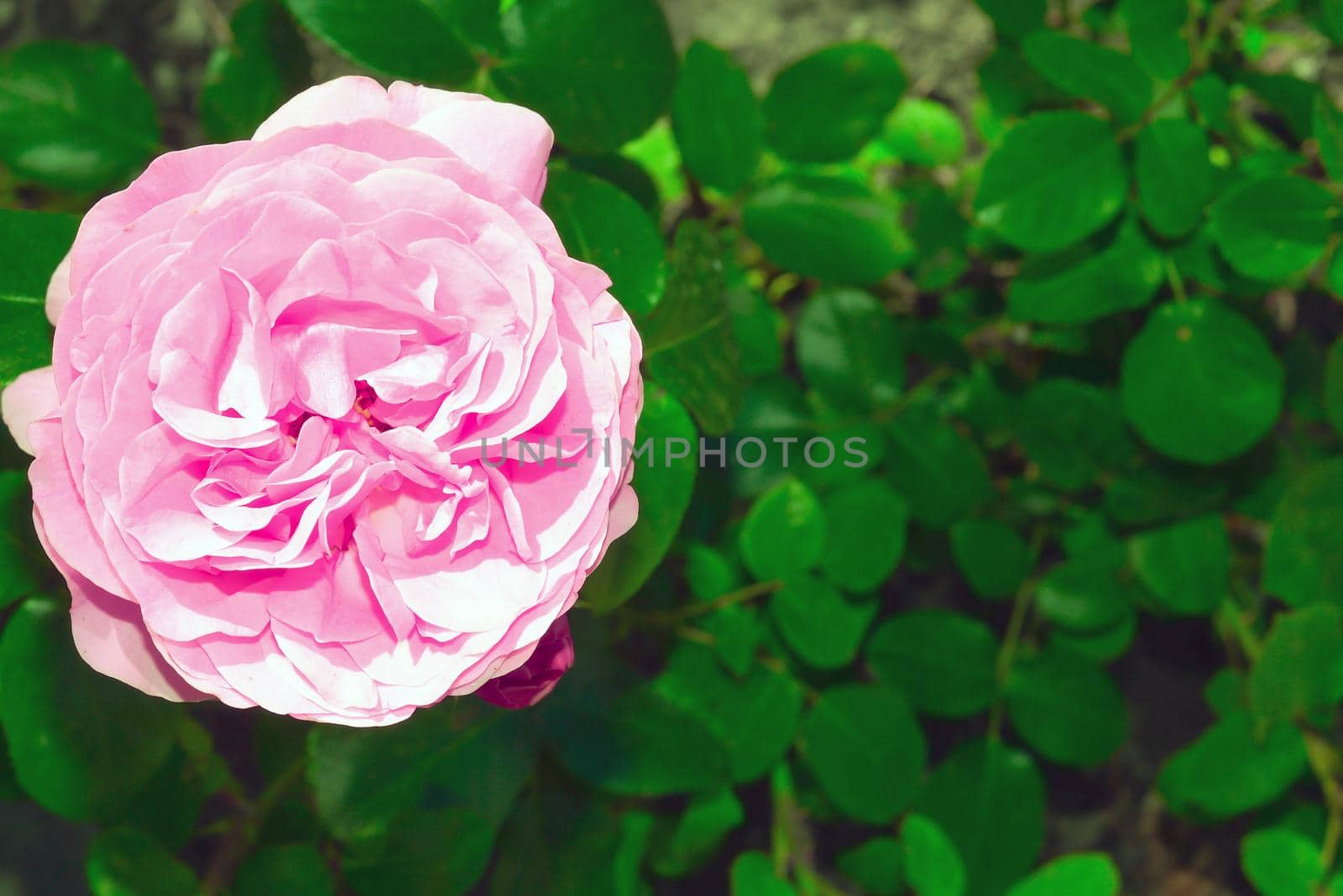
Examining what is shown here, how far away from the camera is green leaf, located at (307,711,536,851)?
2.35 ft

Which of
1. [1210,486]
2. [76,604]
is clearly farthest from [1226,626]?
[76,604]

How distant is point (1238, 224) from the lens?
0.78m

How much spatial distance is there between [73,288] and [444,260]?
0.54ft

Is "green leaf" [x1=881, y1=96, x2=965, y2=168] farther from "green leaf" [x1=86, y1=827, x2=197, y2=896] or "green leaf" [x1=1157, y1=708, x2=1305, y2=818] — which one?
"green leaf" [x1=86, y1=827, x2=197, y2=896]

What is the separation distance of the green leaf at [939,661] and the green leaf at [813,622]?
117mm

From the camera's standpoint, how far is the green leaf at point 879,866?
995mm

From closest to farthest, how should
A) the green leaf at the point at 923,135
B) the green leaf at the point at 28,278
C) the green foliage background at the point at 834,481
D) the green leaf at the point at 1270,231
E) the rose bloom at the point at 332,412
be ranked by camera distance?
the rose bloom at the point at 332,412, the green leaf at the point at 28,278, the green foliage background at the point at 834,481, the green leaf at the point at 1270,231, the green leaf at the point at 923,135

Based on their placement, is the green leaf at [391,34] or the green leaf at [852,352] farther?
the green leaf at [852,352]

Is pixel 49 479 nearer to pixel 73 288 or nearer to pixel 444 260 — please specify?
pixel 73 288

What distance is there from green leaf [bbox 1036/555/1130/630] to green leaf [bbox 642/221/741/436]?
0.47 meters

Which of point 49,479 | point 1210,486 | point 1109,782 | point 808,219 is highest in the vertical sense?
point 49,479

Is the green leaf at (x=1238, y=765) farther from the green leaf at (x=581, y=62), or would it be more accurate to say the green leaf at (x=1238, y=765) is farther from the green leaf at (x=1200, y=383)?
the green leaf at (x=581, y=62)

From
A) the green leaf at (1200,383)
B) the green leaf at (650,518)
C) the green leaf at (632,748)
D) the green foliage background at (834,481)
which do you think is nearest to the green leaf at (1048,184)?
the green foliage background at (834,481)

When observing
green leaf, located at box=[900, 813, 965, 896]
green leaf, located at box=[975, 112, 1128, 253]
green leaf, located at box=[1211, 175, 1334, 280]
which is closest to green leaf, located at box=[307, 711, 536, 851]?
green leaf, located at box=[900, 813, 965, 896]
